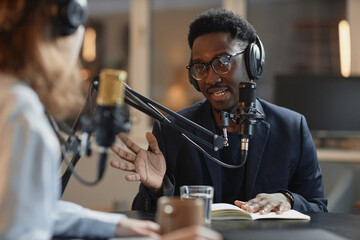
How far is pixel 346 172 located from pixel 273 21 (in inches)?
57.8

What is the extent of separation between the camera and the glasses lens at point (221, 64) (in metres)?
1.80

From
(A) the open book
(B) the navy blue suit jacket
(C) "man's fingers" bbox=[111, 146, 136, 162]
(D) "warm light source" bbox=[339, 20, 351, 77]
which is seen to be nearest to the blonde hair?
(C) "man's fingers" bbox=[111, 146, 136, 162]

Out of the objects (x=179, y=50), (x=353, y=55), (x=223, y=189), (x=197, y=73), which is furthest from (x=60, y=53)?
(x=179, y=50)

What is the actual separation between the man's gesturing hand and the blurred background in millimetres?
1820

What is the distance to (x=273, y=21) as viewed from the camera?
159 inches

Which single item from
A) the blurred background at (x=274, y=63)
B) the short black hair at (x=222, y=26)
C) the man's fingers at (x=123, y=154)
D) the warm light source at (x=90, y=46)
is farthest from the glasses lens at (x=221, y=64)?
the warm light source at (x=90, y=46)

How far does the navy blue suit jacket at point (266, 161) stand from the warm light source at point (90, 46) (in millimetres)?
2639

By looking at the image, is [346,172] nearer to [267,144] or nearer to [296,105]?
[296,105]

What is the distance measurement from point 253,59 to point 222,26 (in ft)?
0.59

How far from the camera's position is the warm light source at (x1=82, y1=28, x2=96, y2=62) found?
4.43 metres

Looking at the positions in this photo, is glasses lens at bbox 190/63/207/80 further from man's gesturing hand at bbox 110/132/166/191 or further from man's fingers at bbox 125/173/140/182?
man's fingers at bbox 125/173/140/182

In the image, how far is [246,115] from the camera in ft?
4.70

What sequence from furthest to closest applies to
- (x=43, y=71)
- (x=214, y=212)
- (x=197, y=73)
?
(x=197, y=73)
(x=214, y=212)
(x=43, y=71)

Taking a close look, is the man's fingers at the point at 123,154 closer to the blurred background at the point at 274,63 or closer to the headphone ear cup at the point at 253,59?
the headphone ear cup at the point at 253,59
